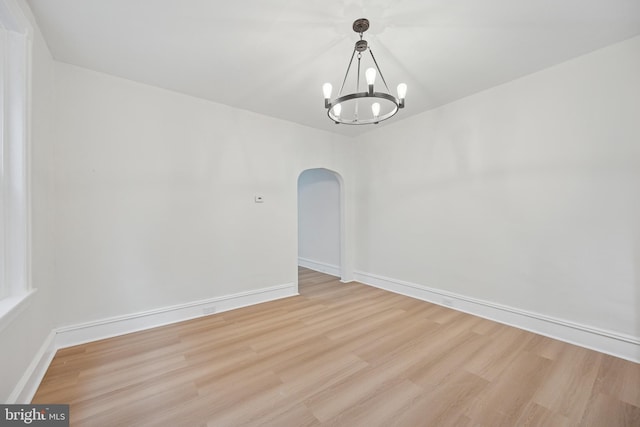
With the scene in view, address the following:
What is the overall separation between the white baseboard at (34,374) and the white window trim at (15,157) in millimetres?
520

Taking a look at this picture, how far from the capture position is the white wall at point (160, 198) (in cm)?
251

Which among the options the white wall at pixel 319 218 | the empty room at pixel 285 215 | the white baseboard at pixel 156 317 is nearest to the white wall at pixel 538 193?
the empty room at pixel 285 215

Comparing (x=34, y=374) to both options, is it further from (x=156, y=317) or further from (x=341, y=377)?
(x=341, y=377)

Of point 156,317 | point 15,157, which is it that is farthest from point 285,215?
point 15,157

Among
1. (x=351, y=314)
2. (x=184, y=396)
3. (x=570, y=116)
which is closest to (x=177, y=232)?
(x=184, y=396)

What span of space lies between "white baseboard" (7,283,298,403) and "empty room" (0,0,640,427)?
0.02 metres

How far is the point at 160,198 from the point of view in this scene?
9.66ft

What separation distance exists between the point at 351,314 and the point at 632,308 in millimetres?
2639

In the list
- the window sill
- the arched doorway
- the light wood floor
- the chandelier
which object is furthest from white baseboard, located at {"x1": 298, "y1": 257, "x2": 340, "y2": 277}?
the window sill

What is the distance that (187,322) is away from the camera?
3012mm

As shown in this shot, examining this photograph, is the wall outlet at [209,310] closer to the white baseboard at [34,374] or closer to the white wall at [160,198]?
the white wall at [160,198]

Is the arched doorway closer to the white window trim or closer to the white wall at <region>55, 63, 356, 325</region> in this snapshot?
the white wall at <region>55, 63, 356, 325</region>

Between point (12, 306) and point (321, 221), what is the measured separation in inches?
181

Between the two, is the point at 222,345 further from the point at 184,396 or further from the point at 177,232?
the point at 177,232
